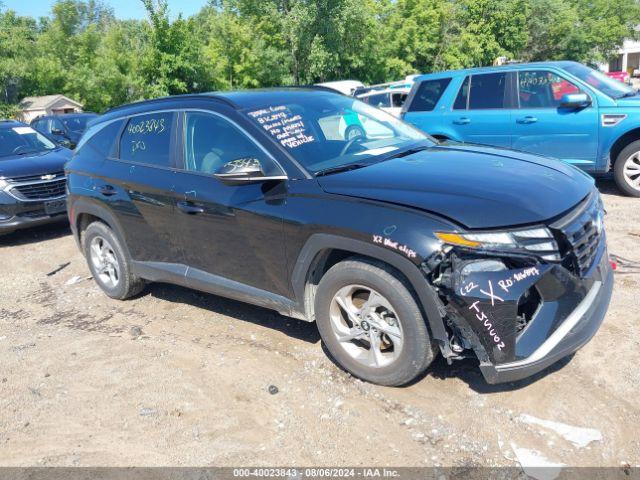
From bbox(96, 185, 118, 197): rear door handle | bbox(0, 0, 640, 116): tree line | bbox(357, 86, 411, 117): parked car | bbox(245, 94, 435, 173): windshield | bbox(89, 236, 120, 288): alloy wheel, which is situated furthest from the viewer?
bbox(0, 0, 640, 116): tree line

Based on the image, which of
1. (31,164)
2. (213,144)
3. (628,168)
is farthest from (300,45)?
(213,144)

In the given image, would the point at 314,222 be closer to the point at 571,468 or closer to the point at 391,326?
the point at 391,326

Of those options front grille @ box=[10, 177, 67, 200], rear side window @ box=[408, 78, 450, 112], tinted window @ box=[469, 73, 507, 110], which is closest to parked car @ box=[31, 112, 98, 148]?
front grille @ box=[10, 177, 67, 200]

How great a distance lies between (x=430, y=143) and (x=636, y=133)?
445 centimetres

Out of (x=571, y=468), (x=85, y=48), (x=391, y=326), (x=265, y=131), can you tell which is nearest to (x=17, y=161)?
(x=265, y=131)

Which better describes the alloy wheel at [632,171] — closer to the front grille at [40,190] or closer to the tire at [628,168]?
the tire at [628,168]

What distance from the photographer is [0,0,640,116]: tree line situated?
2823 cm

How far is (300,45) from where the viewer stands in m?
31.1

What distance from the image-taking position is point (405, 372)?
131 inches

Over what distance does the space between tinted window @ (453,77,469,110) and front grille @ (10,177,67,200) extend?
5.67 m

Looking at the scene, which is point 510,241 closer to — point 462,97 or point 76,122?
point 462,97

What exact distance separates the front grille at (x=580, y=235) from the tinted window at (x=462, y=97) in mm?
5270

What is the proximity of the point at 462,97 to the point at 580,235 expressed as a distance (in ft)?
18.9

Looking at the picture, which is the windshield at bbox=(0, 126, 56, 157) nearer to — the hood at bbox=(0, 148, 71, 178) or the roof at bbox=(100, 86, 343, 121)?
the hood at bbox=(0, 148, 71, 178)
